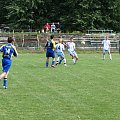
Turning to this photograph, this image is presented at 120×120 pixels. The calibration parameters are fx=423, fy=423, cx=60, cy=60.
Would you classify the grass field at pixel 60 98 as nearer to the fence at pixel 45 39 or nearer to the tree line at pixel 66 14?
the fence at pixel 45 39

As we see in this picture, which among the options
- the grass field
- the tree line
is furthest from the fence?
the grass field

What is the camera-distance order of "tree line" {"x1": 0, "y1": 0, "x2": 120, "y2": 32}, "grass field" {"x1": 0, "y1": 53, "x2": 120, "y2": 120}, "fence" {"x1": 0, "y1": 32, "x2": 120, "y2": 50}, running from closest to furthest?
"grass field" {"x1": 0, "y1": 53, "x2": 120, "y2": 120} → "fence" {"x1": 0, "y1": 32, "x2": 120, "y2": 50} → "tree line" {"x1": 0, "y1": 0, "x2": 120, "y2": 32}

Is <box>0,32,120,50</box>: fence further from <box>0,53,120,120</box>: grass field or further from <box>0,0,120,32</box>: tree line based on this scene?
<box>0,53,120,120</box>: grass field

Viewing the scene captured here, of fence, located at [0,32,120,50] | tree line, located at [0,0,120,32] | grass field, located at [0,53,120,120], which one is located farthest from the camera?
tree line, located at [0,0,120,32]

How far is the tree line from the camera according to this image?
61250 mm

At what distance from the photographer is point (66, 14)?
63.3m

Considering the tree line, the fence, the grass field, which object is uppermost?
the tree line

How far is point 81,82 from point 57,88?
2183 millimetres

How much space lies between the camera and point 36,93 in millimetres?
13984

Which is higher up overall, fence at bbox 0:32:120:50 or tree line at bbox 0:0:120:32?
tree line at bbox 0:0:120:32

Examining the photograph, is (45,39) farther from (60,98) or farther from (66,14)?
(60,98)

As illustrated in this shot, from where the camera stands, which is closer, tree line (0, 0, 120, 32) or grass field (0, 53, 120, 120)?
grass field (0, 53, 120, 120)

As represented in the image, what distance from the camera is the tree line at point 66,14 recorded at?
201 ft

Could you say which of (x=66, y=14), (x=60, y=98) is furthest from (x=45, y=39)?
(x=60, y=98)
